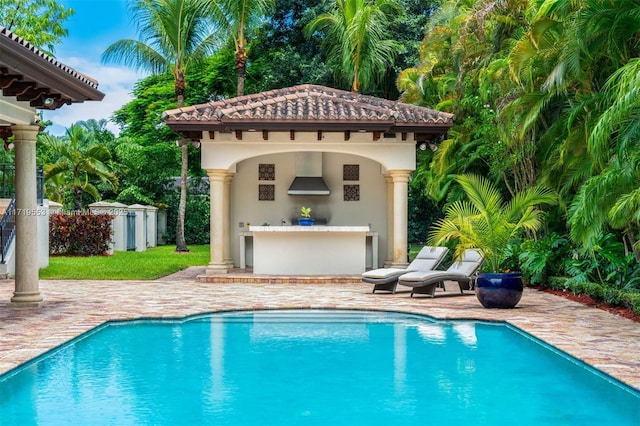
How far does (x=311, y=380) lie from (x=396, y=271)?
8.22m

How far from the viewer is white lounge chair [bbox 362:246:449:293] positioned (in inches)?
626

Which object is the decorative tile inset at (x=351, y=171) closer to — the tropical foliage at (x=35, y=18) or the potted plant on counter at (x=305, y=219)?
the potted plant on counter at (x=305, y=219)

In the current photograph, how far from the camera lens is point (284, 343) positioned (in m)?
10.3

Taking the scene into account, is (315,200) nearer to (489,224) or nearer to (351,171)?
(351,171)

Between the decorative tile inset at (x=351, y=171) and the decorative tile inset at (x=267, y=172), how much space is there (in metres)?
2.03

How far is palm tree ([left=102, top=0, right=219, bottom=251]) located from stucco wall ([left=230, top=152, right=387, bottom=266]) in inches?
326

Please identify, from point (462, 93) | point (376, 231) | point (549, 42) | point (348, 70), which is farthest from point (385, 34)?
point (549, 42)

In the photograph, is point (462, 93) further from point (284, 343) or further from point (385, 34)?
point (284, 343)

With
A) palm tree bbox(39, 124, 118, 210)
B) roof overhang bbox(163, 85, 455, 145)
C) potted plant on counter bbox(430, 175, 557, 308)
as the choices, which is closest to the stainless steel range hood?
roof overhang bbox(163, 85, 455, 145)

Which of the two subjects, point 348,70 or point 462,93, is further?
point 348,70

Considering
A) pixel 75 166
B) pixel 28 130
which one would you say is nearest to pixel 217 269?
pixel 28 130

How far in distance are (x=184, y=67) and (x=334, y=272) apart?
14.1 meters

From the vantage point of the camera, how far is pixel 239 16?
2923 centimetres

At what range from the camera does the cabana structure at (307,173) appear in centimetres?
1831
